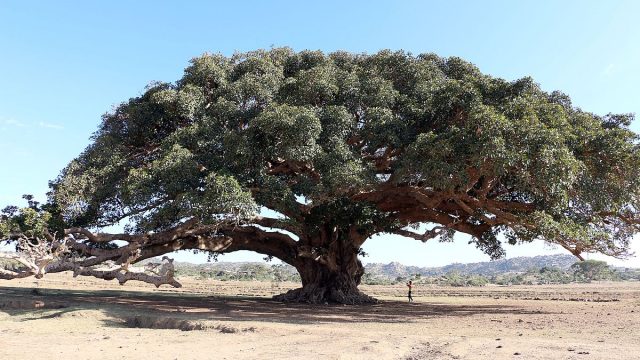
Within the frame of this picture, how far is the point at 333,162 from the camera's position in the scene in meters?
15.4

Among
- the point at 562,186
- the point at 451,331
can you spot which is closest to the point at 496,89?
the point at 562,186

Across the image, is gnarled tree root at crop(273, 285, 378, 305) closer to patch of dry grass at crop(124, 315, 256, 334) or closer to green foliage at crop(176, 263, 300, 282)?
patch of dry grass at crop(124, 315, 256, 334)

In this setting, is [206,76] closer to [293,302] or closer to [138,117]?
[138,117]

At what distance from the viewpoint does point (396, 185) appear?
18469 mm

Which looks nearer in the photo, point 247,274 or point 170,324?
point 170,324

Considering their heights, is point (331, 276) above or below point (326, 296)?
above

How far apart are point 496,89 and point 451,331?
8893 mm

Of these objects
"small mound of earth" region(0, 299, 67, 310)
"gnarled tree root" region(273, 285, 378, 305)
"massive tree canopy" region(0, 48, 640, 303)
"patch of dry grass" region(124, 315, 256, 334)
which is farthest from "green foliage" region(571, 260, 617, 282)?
"small mound of earth" region(0, 299, 67, 310)

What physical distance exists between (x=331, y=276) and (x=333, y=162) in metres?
8.81

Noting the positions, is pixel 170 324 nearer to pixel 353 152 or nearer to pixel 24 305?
pixel 24 305

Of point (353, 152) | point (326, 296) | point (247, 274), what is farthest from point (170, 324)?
point (247, 274)

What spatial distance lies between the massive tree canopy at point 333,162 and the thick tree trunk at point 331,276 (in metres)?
1.52

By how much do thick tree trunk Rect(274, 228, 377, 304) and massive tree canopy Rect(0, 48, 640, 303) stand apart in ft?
4.99

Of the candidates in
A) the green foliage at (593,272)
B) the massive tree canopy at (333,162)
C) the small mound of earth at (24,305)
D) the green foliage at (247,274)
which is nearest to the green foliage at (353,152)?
the massive tree canopy at (333,162)
